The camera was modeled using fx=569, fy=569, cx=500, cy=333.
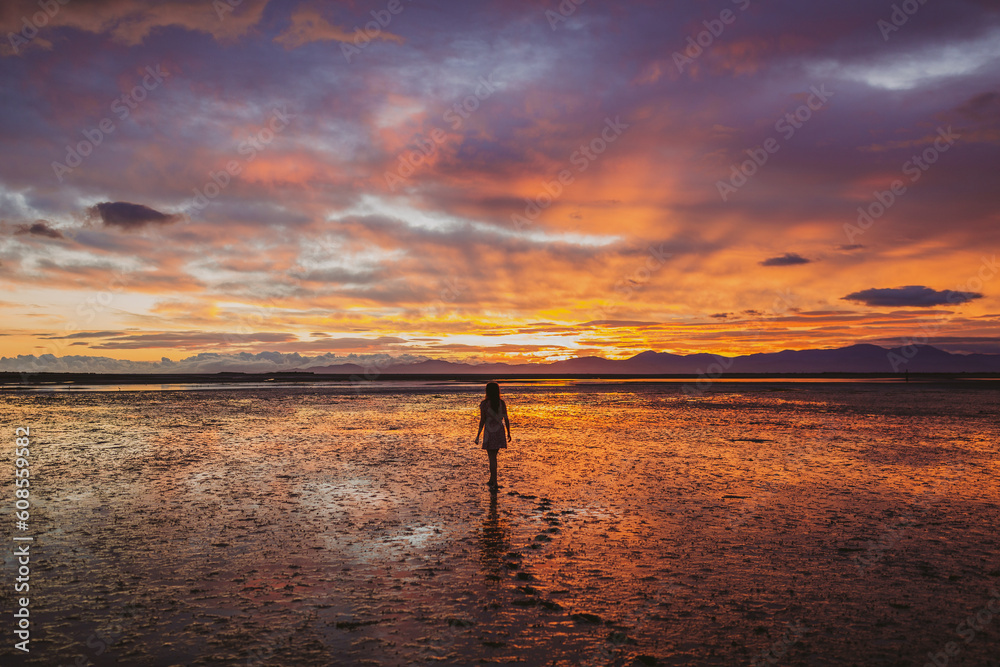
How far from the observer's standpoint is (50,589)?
8086mm

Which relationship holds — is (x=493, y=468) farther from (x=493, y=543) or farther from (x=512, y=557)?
(x=512, y=557)

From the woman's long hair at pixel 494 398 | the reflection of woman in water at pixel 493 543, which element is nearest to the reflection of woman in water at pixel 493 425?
the woman's long hair at pixel 494 398

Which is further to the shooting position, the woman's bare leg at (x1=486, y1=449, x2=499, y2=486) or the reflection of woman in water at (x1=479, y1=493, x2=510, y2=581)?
the woman's bare leg at (x1=486, y1=449, x2=499, y2=486)

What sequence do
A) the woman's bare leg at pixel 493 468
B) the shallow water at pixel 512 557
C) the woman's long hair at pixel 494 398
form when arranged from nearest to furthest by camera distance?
the shallow water at pixel 512 557 → the woman's bare leg at pixel 493 468 → the woman's long hair at pixel 494 398

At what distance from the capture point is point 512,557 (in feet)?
Result: 31.1

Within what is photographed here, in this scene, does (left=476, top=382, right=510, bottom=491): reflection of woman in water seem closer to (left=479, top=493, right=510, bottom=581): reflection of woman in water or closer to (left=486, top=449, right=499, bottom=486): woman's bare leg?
→ (left=486, top=449, right=499, bottom=486): woman's bare leg

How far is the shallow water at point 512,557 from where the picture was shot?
255 inches

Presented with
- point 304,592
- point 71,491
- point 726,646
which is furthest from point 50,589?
point 726,646

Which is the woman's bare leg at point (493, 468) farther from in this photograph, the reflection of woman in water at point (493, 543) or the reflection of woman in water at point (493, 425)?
the reflection of woman in water at point (493, 543)

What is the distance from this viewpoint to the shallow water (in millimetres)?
6469

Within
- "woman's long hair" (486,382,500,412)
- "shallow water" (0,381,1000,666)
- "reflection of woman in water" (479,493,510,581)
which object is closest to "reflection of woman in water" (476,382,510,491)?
"woman's long hair" (486,382,500,412)

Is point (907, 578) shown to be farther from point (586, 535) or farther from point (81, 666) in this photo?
point (81, 666)

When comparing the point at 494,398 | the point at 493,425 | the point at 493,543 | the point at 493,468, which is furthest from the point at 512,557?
the point at 494,398

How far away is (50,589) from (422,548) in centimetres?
537
